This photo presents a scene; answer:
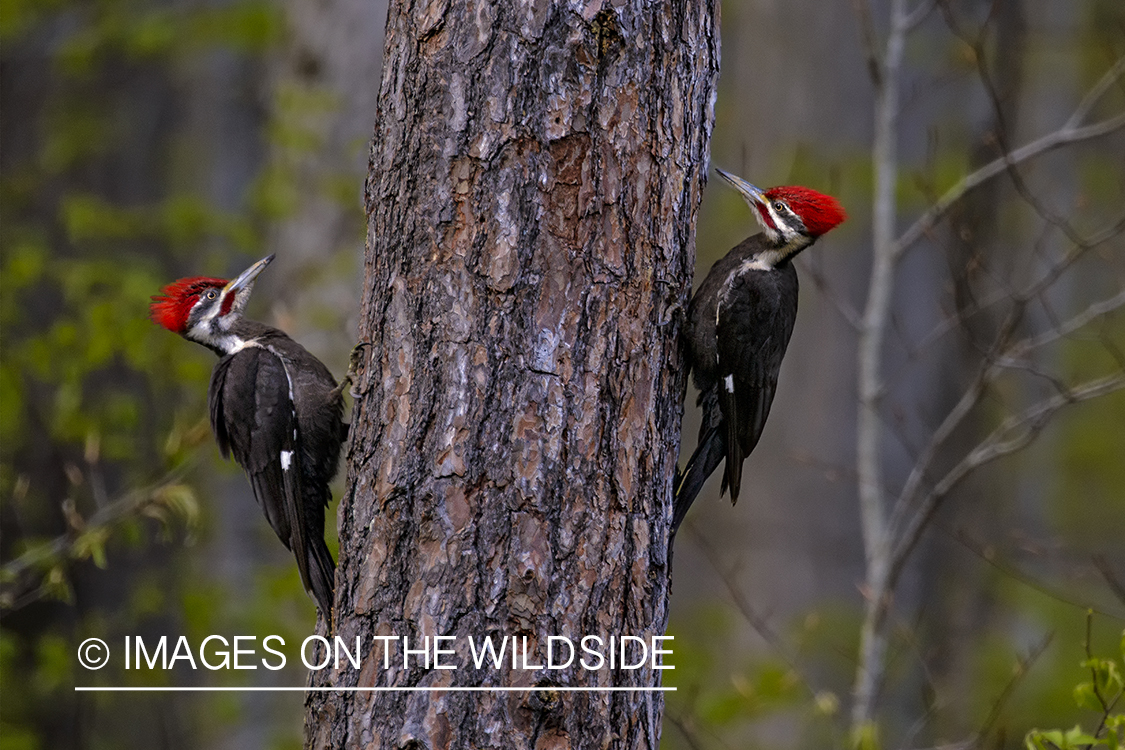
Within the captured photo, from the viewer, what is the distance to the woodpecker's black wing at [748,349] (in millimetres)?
3139

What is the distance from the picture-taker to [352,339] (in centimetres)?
482

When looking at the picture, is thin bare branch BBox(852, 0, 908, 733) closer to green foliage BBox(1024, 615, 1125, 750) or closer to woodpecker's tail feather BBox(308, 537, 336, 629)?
green foliage BBox(1024, 615, 1125, 750)

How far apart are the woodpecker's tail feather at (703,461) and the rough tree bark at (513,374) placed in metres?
0.74

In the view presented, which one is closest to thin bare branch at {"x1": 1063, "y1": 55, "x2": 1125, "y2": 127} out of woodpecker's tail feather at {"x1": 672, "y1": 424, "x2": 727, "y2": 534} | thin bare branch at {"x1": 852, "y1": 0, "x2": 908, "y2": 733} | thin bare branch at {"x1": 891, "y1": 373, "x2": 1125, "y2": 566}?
thin bare branch at {"x1": 852, "y1": 0, "x2": 908, "y2": 733}

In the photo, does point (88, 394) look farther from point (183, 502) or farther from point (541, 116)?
point (541, 116)

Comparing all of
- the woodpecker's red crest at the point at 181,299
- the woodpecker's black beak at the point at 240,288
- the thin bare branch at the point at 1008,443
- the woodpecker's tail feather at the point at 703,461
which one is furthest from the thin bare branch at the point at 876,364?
the woodpecker's red crest at the point at 181,299

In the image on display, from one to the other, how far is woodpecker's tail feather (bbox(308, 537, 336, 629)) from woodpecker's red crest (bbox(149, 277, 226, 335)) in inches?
39.7

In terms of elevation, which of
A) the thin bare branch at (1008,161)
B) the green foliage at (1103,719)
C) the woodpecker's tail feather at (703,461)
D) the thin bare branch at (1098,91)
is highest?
the thin bare branch at (1098,91)

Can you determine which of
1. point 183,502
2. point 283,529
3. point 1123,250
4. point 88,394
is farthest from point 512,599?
point 1123,250

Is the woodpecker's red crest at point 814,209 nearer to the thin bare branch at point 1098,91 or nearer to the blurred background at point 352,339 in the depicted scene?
the blurred background at point 352,339

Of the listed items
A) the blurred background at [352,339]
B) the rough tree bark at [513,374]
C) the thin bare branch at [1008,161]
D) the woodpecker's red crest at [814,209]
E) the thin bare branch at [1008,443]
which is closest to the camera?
the rough tree bark at [513,374]

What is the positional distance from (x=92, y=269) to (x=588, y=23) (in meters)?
3.25

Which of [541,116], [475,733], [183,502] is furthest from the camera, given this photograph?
[183,502]

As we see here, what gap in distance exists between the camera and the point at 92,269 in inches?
185
